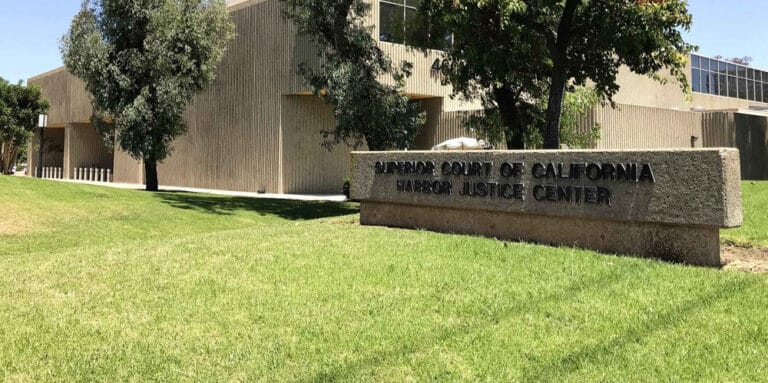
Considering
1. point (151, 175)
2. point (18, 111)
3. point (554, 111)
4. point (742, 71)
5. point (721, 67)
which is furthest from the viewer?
point (742, 71)

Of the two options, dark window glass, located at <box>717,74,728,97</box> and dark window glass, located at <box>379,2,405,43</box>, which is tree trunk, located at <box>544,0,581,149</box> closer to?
dark window glass, located at <box>379,2,405,43</box>

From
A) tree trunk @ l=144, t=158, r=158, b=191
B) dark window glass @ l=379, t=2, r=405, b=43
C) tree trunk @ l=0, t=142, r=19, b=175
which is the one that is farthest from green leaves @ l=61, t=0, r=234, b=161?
tree trunk @ l=0, t=142, r=19, b=175

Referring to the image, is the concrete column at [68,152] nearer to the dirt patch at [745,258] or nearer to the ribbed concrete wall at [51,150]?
the ribbed concrete wall at [51,150]

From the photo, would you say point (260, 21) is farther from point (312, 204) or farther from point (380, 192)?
point (380, 192)

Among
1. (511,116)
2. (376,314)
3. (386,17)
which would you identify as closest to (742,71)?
(386,17)

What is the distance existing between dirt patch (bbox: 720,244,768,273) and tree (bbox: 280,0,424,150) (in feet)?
37.8

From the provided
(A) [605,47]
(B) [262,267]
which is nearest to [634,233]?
(B) [262,267]

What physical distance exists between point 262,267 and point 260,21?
70.2 feet

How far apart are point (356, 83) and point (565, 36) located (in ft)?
24.3

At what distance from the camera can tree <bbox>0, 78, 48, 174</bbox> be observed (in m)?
39.9

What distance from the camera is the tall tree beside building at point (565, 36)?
11.6m

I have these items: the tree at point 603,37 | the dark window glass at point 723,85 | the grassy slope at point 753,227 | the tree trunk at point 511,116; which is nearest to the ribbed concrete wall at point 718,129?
the tree trunk at point 511,116

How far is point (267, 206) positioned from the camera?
64.6 ft

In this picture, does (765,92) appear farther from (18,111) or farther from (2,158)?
(2,158)
